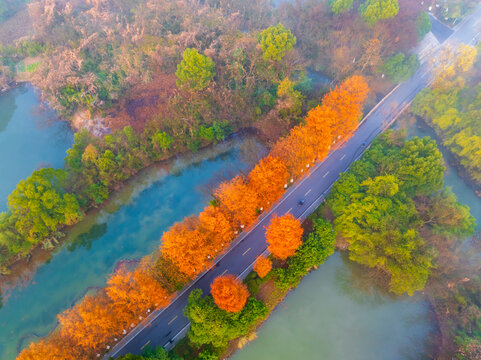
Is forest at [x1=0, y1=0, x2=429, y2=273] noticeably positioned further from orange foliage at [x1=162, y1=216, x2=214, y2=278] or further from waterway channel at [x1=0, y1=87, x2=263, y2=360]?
orange foliage at [x1=162, y1=216, x2=214, y2=278]

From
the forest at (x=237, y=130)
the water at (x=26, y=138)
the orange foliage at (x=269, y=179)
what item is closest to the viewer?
the forest at (x=237, y=130)

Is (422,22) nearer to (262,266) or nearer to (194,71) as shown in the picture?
(194,71)

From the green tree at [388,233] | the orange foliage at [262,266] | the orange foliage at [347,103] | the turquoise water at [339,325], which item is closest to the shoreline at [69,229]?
the orange foliage at [347,103]

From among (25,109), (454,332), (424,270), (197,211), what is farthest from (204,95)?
(454,332)

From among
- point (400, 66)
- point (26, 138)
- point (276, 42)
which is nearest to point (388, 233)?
point (400, 66)

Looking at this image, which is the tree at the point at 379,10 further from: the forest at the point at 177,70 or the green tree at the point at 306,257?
the green tree at the point at 306,257
